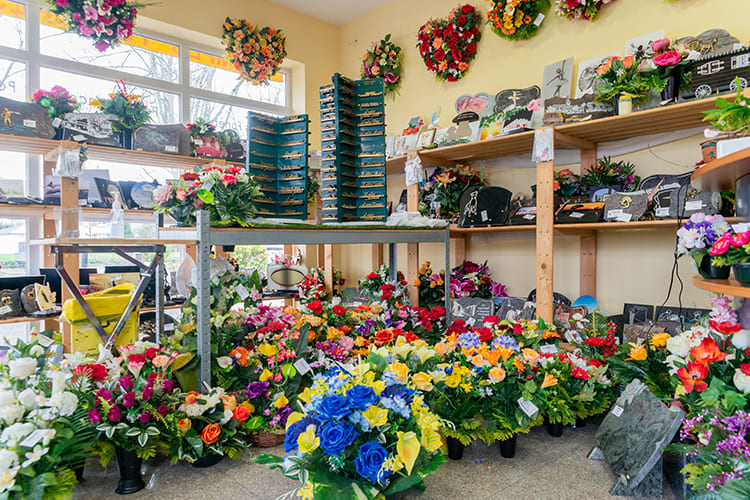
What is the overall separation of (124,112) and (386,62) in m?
2.55

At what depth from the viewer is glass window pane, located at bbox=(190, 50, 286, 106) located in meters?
4.73

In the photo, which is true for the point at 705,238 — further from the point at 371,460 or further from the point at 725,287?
the point at 371,460

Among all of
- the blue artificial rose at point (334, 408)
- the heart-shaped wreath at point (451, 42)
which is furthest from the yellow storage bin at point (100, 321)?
the heart-shaped wreath at point (451, 42)

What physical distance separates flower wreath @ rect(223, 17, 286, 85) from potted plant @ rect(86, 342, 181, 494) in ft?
11.9

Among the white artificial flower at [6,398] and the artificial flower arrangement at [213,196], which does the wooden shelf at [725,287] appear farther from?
the white artificial flower at [6,398]

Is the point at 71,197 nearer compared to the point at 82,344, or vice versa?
the point at 82,344

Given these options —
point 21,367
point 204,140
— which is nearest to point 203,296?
point 21,367

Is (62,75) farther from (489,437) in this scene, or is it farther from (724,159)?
(724,159)

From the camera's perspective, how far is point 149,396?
Answer: 177 centimetres

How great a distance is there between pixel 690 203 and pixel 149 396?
279cm

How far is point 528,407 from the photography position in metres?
1.89

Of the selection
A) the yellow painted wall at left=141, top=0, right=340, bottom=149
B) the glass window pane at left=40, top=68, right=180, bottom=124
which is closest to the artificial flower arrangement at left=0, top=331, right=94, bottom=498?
the glass window pane at left=40, top=68, right=180, bottom=124

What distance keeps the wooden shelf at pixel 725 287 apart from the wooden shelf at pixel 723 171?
386 mm

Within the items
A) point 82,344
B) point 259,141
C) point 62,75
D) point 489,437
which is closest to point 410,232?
point 259,141
